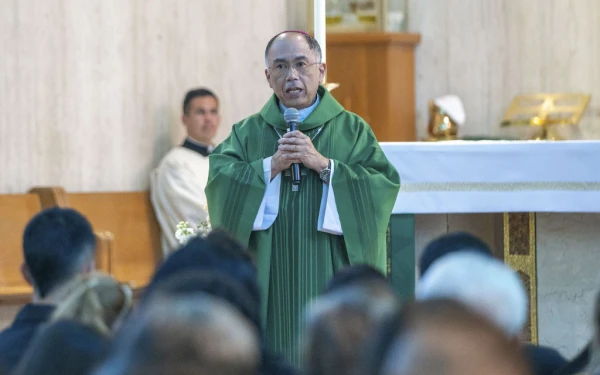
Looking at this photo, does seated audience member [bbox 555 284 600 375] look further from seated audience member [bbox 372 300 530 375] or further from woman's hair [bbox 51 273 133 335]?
woman's hair [bbox 51 273 133 335]

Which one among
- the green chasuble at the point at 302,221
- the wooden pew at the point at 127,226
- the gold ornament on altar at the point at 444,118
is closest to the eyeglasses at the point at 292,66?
the green chasuble at the point at 302,221

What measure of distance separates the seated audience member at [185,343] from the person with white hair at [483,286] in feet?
1.55

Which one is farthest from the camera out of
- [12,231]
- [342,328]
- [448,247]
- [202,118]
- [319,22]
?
[202,118]

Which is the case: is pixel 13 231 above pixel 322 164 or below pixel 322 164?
below

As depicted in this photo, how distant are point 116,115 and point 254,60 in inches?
43.7

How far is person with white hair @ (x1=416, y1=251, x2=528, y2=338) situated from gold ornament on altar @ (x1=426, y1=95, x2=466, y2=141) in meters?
5.79

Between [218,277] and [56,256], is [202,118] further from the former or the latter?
[218,277]

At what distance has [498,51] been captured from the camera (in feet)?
27.5

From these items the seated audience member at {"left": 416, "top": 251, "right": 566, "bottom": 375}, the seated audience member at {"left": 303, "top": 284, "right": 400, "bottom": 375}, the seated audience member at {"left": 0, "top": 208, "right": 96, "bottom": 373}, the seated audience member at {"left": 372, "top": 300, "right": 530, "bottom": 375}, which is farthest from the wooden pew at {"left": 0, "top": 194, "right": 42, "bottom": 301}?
the seated audience member at {"left": 372, "top": 300, "right": 530, "bottom": 375}

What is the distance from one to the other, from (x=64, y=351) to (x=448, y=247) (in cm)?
100

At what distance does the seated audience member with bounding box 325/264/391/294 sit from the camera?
1.92m

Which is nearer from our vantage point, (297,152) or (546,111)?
(297,152)

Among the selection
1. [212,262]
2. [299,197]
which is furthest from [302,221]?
[212,262]

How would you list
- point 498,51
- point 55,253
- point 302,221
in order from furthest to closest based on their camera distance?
point 498,51
point 302,221
point 55,253
